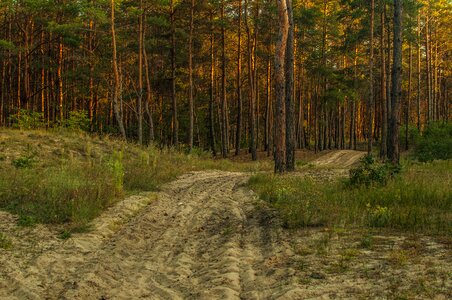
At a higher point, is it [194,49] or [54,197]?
[194,49]

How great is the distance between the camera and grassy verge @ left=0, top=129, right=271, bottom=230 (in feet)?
24.6

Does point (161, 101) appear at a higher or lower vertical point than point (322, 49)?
lower

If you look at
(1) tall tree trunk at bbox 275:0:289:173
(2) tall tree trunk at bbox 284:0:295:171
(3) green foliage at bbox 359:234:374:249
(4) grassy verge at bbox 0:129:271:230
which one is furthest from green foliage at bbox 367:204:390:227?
(2) tall tree trunk at bbox 284:0:295:171

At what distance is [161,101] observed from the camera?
4488cm

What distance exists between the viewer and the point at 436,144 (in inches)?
1069

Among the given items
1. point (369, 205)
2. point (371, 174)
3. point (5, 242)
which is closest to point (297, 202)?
point (369, 205)

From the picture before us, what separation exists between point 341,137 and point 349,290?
39.4m

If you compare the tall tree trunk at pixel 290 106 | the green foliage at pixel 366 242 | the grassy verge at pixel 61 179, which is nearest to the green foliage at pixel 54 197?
the grassy verge at pixel 61 179

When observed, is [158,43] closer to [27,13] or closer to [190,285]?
[27,13]

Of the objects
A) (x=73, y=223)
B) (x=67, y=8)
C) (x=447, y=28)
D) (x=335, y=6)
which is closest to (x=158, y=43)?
(x=67, y=8)

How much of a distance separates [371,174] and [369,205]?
125 inches

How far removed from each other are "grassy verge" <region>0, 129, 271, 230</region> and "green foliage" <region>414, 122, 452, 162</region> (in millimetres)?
17362

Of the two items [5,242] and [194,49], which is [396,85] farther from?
[194,49]

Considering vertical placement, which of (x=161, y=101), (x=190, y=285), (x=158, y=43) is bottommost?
(x=190, y=285)
